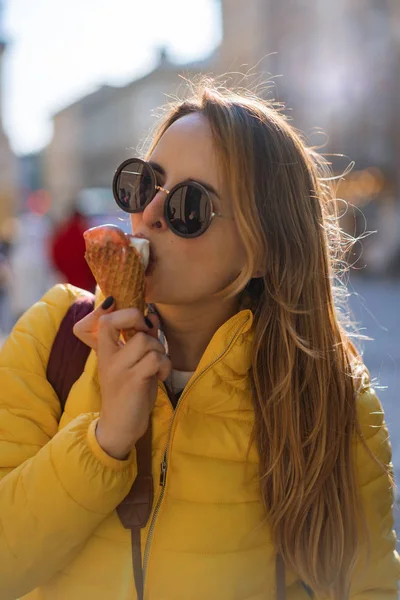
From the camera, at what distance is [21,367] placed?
5.68ft

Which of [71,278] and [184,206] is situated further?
[71,278]

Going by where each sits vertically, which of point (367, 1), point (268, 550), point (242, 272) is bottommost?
point (268, 550)

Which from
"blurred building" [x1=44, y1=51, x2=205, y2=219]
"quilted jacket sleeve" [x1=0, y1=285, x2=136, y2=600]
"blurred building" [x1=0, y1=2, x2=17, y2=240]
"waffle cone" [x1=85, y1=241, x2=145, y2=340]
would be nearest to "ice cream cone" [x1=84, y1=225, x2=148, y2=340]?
"waffle cone" [x1=85, y1=241, x2=145, y2=340]

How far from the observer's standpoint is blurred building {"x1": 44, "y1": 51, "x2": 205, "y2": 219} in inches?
2260

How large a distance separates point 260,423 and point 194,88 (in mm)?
968

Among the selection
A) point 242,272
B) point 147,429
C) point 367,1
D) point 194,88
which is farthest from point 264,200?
point 367,1

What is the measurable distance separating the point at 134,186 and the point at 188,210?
18cm

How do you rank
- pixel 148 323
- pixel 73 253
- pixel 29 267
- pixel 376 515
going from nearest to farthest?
1. pixel 148 323
2. pixel 376 515
3. pixel 73 253
4. pixel 29 267

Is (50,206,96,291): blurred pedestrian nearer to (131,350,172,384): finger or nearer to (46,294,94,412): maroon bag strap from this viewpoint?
(46,294,94,412): maroon bag strap

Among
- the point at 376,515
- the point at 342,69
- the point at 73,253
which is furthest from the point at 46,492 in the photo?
the point at 342,69

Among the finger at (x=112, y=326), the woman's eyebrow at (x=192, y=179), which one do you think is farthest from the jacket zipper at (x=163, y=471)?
the woman's eyebrow at (x=192, y=179)

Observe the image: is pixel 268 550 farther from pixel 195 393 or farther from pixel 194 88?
pixel 194 88

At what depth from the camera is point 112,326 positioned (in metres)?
1.59

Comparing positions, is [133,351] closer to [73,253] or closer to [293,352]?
[293,352]
